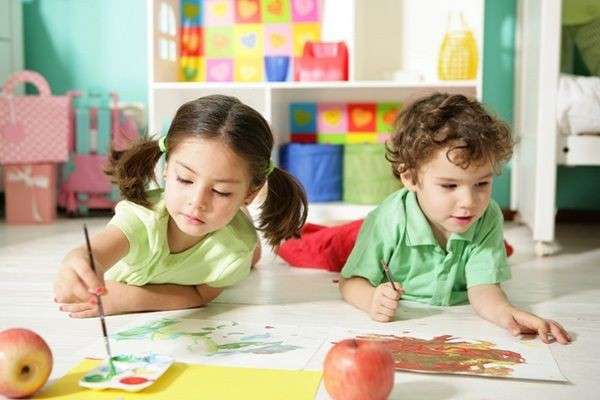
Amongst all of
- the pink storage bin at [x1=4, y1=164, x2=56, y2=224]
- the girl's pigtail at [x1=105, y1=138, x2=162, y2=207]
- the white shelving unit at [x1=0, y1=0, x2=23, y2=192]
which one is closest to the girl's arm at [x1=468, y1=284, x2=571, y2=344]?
the girl's pigtail at [x1=105, y1=138, x2=162, y2=207]

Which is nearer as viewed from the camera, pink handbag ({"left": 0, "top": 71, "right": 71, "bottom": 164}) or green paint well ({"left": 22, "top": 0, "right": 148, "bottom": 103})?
pink handbag ({"left": 0, "top": 71, "right": 71, "bottom": 164})

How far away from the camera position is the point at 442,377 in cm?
95

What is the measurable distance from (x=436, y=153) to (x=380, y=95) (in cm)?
146

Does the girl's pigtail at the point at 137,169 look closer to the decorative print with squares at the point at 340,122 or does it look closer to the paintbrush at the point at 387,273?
the paintbrush at the point at 387,273

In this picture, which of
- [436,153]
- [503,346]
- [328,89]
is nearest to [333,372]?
[503,346]

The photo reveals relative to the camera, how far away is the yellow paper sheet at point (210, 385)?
0.88m

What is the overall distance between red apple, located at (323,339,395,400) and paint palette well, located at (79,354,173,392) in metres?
0.23

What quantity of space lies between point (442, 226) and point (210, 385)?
0.58 meters

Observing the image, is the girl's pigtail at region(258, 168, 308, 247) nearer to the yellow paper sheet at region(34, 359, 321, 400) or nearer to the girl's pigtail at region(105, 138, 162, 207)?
the girl's pigtail at region(105, 138, 162, 207)

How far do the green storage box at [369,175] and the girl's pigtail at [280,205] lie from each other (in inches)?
45.1

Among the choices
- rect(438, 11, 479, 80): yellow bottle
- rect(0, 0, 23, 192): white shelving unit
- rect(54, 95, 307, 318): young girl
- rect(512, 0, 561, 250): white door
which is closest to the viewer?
rect(54, 95, 307, 318): young girl

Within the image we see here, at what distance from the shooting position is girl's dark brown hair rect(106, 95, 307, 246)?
3.80 feet

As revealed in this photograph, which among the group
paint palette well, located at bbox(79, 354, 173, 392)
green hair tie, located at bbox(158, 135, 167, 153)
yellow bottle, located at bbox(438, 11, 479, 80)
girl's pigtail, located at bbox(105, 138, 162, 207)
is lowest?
paint palette well, located at bbox(79, 354, 173, 392)

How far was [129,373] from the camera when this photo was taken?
0.92 metres
